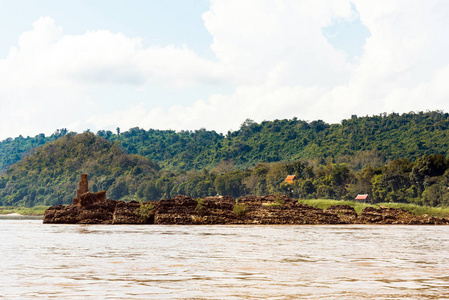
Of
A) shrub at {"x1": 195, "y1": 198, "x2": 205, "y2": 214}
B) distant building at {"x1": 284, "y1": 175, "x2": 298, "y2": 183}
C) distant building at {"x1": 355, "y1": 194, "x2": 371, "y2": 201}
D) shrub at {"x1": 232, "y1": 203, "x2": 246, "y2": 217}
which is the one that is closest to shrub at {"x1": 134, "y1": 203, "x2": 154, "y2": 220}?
shrub at {"x1": 195, "y1": 198, "x2": 205, "y2": 214}

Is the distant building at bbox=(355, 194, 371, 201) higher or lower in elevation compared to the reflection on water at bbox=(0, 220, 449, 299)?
higher

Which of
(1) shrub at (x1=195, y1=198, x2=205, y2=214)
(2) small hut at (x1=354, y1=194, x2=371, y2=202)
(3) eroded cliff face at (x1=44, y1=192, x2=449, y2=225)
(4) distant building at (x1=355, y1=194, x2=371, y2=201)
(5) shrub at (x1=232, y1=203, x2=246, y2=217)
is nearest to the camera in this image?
(3) eroded cliff face at (x1=44, y1=192, x2=449, y2=225)

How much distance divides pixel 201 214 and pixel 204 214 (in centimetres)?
46

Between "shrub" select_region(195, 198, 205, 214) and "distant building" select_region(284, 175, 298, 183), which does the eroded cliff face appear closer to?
"shrub" select_region(195, 198, 205, 214)

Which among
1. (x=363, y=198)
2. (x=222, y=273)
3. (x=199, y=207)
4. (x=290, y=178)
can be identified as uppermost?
(x=290, y=178)

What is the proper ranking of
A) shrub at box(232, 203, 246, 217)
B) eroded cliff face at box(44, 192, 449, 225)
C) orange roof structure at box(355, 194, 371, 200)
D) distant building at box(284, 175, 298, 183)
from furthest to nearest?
distant building at box(284, 175, 298, 183)
orange roof structure at box(355, 194, 371, 200)
shrub at box(232, 203, 246, 217)
eroded cliff face at box(44, 192, 449, 225)

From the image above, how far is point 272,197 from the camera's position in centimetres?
8275

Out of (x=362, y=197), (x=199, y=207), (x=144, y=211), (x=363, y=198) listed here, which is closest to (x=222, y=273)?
(x=199, y=207)

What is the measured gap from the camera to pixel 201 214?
74.8 m

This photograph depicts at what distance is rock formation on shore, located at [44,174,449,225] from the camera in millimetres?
74438

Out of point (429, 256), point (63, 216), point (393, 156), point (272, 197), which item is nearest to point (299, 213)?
point (272, 197)

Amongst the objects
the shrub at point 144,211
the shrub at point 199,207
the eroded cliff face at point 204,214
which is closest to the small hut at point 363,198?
the eroded cliff face at point 204,214

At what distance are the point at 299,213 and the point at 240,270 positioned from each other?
186 feet

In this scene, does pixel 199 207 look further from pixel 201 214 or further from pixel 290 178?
pixel 290 178
